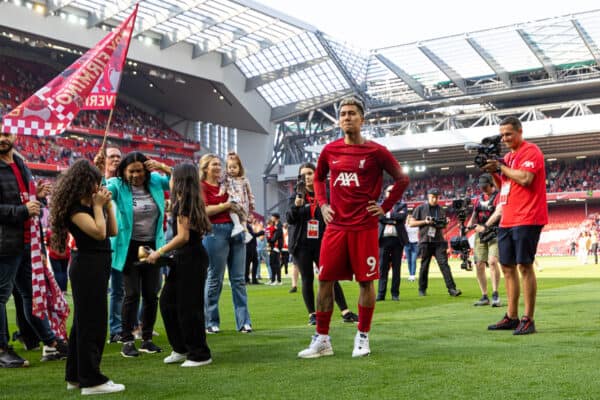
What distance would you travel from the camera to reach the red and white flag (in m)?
6.50

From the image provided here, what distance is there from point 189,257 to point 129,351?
120cm

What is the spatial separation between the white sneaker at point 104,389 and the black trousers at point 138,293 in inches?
64.0

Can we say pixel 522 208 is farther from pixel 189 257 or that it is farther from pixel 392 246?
pixel 392 246

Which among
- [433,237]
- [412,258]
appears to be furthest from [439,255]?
[412,258]

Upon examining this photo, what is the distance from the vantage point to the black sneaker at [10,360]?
17.8 feet

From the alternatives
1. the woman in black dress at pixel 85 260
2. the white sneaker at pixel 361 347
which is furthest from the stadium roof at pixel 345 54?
the woman in black dress at pixel 85 260

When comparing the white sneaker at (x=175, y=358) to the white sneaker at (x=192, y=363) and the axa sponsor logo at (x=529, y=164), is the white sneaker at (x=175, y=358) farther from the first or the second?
the axa sponsor logo at (x=529, y=164)

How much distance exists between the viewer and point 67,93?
725cm

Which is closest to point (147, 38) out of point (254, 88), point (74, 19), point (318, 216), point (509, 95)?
point (74, 19)

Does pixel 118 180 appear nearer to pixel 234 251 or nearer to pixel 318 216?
pixel 234 251

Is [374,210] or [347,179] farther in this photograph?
[347,179]

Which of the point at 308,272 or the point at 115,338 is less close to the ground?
the point at 308,272

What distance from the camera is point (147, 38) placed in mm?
44438

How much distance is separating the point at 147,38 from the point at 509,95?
26232mm
